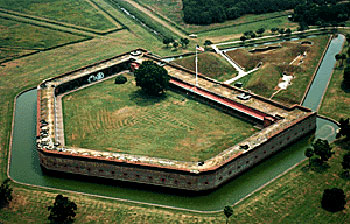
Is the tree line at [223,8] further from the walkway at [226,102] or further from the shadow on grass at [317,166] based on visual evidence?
the shadow on grass at [317,166]

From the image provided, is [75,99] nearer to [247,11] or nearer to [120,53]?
[120,53]

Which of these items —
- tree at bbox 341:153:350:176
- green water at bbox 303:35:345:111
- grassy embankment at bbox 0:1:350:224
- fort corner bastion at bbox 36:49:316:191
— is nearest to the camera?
grassy embankment at bbox 0:1:350:224

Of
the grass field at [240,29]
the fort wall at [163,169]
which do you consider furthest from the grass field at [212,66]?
the fort wall at [163,169]

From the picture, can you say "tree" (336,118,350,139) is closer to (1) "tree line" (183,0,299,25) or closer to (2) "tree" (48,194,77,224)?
(2) "tree" (48,194,77,224)

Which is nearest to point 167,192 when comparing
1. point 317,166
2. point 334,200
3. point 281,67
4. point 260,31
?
point 334,200

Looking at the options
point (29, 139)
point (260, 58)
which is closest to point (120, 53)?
point (260, 58)

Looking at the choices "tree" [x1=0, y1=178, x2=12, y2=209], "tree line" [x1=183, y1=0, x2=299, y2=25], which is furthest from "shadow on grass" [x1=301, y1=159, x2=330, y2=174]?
"tree line" [x1=183, y1=0, x2=299, y2=25]

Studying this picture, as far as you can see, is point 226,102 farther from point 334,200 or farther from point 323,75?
point 334,200
